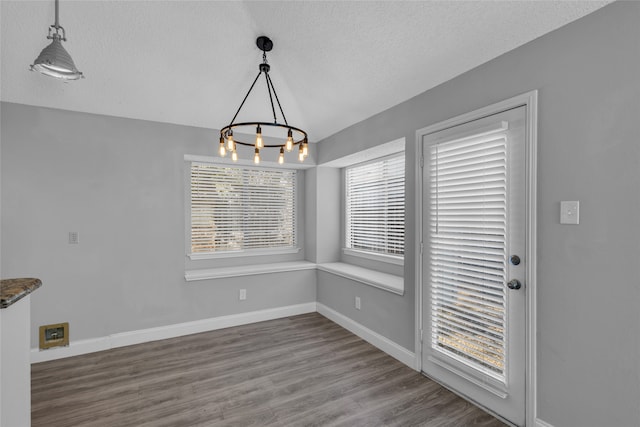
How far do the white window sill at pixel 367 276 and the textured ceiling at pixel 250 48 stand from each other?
5.94ft

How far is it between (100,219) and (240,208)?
1.60 m

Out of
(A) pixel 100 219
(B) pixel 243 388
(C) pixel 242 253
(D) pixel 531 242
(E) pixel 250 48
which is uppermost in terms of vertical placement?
(E) pixel 250 48

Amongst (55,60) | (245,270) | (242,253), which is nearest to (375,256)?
(245,270)

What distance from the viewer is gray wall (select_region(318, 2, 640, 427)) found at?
5.14ft

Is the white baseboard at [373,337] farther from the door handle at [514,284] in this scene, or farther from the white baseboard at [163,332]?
the door handle at [514,284]

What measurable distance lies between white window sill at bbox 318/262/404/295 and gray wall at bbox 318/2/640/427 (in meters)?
1.35

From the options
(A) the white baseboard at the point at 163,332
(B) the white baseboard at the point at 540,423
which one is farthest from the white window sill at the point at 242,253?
(B) the white baseboard at the point at 540,423

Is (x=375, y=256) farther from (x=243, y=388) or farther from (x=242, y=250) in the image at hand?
(x=243, y=388)

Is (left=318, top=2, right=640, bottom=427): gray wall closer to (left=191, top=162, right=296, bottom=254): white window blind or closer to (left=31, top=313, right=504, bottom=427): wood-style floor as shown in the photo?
(left=31, top=313, right=504, bottom=427): wood-style floor

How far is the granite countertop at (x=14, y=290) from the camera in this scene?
1286 millimetres

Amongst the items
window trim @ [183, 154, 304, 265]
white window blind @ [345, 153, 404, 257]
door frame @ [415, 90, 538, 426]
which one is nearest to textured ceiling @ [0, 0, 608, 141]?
door frame @ [415, 90, 538, 426]

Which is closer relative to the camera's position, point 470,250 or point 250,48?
point 470,250

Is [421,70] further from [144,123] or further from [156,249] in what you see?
[156,249]

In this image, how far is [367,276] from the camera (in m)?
3.59
